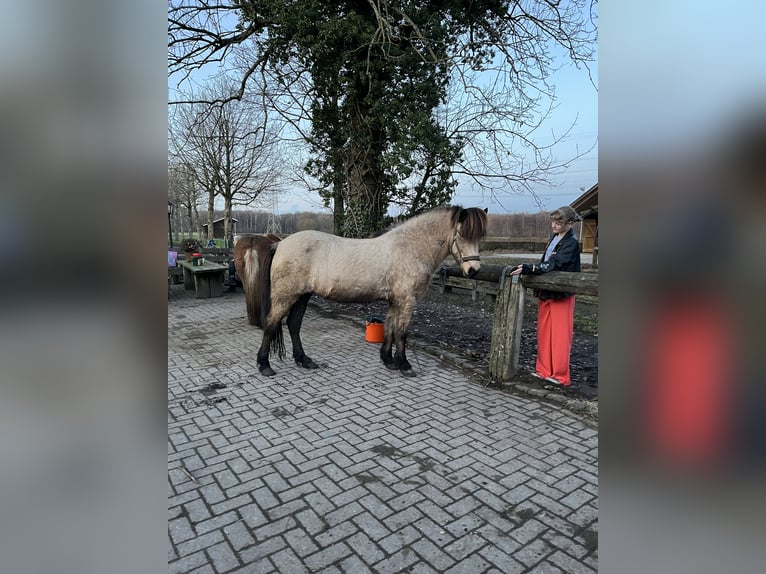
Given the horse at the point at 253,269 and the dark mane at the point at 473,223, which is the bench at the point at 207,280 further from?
the dark mane at the point at 473,223

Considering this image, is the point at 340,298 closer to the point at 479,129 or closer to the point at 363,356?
the point at 363,356

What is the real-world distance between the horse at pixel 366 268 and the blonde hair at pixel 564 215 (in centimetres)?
76

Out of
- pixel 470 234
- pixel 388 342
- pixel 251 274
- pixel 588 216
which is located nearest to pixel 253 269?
pixel 251 274

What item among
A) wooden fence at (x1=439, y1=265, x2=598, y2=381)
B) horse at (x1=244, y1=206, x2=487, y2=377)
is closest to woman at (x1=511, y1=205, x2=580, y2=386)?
wooden fence at (x1=439, y1=265, x2=598, y2=381)

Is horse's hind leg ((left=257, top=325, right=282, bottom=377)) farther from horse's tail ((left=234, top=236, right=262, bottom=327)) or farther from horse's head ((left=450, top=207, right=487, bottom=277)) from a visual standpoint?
horse's head ((left=450, top=207, right=487, bottom=277))

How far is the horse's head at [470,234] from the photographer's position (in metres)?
4.50

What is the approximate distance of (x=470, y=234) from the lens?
14.8 feet

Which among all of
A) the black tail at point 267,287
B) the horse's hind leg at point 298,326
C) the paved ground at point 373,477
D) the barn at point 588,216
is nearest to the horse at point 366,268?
the black tail at point 267,287

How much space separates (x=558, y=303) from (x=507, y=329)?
0.60 metres

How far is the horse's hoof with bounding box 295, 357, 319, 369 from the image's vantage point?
196 inches
